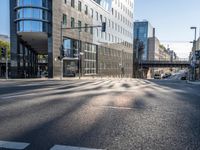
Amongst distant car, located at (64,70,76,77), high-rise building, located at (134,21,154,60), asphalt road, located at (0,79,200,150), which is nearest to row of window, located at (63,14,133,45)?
distant car, located at (64,70,76,77)

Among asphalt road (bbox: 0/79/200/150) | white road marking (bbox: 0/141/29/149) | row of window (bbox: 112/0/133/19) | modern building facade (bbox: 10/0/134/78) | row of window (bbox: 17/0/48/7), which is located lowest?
asphalt road (bbox: 0/79/200/150)

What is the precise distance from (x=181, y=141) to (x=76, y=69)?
38282 mm

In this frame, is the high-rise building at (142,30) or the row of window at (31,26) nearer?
the row of window at (31,26)

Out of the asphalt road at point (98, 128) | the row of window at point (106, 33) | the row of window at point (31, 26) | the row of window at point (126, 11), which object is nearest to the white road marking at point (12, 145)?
the asphalt road at point (98, 128)

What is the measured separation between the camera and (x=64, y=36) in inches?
1524

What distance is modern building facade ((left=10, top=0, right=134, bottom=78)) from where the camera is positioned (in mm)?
36031

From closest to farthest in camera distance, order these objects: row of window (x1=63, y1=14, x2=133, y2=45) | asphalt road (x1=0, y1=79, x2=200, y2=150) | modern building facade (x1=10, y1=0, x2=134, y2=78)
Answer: asphalt road (x1=0, y1=79, x2=200, y2=150) → modern building facade (x1=10, y1=0, x2=134, y2=78) → row of window (x1=63, y1=14, x2=133, y2=45)

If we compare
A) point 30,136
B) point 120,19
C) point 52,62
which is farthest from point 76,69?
point 30,136

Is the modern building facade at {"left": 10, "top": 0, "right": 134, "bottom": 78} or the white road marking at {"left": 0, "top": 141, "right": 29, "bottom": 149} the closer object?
the white road marking at {"left": 0, "top": 141, "right": 29, "bottom": 149}

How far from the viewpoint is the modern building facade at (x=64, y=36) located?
36.0 m

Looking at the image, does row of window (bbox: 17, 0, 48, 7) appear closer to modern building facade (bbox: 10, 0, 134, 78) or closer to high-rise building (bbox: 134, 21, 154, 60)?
modern building facade (bbox: 10, 0, 134, 78)

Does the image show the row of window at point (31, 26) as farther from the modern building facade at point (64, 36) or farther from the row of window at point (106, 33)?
the row of window at point (106, 33)

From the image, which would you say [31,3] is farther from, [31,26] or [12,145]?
[12,145]

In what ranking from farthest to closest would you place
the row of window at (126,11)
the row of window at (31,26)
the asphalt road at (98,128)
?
the row of window at (126,11) → the row of window at (31,26) → the asphalt road at (98,128)
